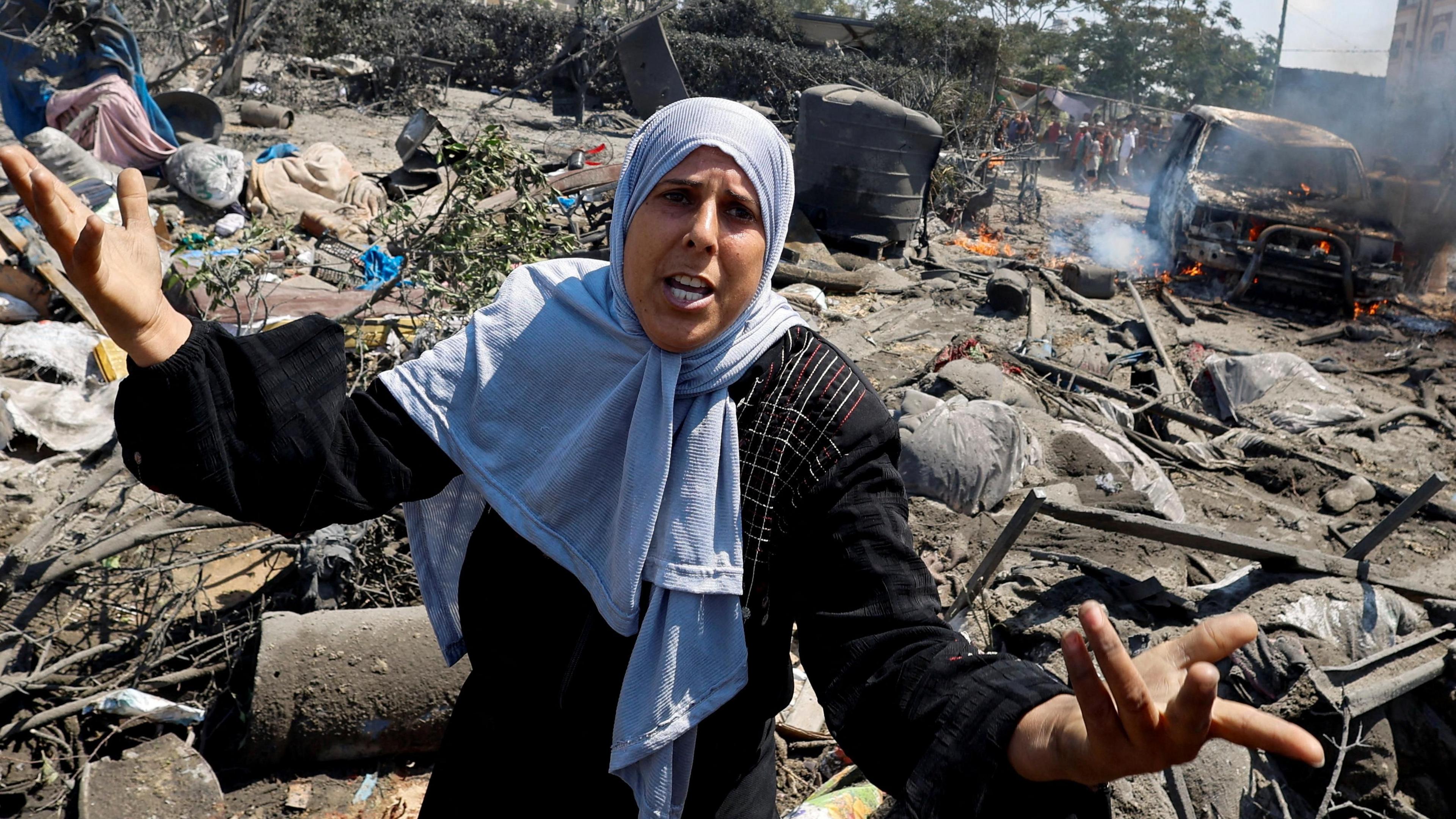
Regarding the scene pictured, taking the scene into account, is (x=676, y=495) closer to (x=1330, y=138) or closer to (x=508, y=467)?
(x=508, y=467)

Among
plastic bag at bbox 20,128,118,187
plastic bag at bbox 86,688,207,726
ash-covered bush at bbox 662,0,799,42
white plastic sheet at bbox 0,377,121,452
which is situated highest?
ash-covered bush at bbox 662,0,799,42

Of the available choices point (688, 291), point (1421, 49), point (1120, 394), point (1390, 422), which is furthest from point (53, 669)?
point (1421, 49)

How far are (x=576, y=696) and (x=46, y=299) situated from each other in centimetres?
604

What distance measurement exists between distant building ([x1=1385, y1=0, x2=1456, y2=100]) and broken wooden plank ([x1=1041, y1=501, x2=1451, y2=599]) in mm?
21529

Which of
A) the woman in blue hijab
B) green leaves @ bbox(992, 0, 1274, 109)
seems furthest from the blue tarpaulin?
green leaves @ bbox(992, 0, 1274, 109)

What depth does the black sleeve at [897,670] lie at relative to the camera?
115 centimetres

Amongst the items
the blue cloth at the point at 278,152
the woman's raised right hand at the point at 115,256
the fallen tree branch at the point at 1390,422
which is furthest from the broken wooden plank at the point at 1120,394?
the blue cloth at the point at 278,152

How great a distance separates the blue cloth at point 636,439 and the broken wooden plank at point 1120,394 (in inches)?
233

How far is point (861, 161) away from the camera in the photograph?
10.9 m

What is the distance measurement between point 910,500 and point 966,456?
0.43 m

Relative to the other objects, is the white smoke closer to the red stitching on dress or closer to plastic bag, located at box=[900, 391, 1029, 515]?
plastic bag, located at box=[900, 391, 1029, 515]

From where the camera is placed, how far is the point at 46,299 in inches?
232

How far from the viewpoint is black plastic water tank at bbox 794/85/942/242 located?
10.8 m

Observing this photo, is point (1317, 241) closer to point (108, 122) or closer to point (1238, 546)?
point (1238, 546)
